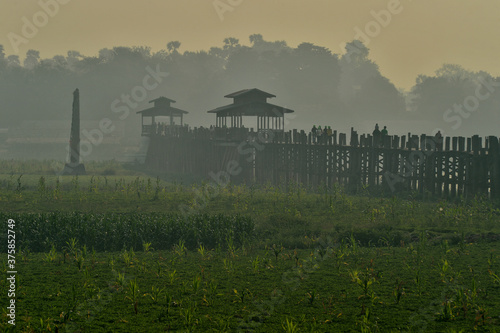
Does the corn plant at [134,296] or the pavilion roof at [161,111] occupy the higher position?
the pavilion roof at [161,111]

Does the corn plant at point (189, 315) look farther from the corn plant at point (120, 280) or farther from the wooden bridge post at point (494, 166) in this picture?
the wooden bridge post at point (494, 166)

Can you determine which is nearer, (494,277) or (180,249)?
(494,277)

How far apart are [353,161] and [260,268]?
38.8 ft

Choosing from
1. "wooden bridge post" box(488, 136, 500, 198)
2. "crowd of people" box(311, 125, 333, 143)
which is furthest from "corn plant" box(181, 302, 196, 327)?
"crowd of people" box(311, 125, 333, 143)

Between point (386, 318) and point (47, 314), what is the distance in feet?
14.1

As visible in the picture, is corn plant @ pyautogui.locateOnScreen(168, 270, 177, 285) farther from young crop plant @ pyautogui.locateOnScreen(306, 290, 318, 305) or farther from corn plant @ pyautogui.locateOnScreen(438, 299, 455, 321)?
corn plant @ pyautogui.locateOnScreen(438, 299, 455, 321)

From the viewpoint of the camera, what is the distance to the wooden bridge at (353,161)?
1820cm

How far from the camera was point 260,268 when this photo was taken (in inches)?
416

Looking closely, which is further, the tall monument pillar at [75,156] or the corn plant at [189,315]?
the tall monument pillar at [75,156]

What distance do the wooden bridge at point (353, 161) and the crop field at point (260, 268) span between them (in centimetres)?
107

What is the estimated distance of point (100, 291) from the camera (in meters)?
8.90

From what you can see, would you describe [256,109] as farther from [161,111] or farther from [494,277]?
[494,277]

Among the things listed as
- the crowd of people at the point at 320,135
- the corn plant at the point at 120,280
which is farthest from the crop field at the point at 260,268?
the crowd of people at the point at 320,135

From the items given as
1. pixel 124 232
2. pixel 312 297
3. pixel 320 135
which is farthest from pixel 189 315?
pixel 320 135
